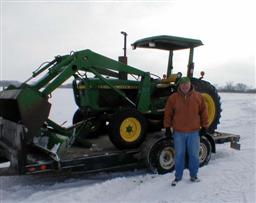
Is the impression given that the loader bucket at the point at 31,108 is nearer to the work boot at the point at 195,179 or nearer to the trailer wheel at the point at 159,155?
the trailer wheel at the point at 159,155

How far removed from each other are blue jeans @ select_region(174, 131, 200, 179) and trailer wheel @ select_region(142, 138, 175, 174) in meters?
0.99

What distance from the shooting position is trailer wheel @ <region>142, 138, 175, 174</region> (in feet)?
23.0

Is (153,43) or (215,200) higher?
(153,43)

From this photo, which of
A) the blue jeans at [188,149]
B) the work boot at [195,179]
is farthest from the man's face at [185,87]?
the work boot at [195,179]

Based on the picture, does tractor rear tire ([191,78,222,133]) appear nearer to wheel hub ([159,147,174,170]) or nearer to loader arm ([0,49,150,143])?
loader arm ([0,49,150,143])

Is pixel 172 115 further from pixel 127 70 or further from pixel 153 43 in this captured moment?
pixel 153 43

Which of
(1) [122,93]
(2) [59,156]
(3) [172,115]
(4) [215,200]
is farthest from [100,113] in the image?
(4) [215,200]

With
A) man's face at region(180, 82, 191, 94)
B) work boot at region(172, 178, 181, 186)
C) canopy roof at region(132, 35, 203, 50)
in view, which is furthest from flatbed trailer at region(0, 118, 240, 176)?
canopy roof at region(132, 35, 203, 50)

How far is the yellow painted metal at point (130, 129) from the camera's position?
280 inches

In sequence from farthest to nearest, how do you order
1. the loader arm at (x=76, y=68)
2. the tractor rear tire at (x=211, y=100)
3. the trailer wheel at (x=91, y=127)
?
the tractor rear tire at (x=211, y=100) → the trailer wheel at (x=91, y=127) → the loader arm at (x=76, y=68)

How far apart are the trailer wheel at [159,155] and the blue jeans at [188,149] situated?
99 centimetres

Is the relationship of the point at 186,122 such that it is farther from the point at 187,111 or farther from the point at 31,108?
the point at 31,108

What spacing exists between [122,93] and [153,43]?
1.63m

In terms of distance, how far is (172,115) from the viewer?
242 inches
